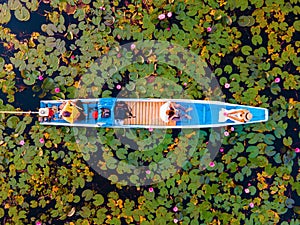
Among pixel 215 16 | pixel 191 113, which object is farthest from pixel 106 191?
pixel 215 16

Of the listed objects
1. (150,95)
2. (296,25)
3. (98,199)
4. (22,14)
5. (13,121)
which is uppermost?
(22,14)

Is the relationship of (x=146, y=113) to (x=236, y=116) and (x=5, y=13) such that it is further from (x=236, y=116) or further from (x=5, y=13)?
(x=5, y=13)

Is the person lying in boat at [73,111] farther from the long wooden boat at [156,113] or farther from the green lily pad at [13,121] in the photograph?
the green lily pad at [13,121]

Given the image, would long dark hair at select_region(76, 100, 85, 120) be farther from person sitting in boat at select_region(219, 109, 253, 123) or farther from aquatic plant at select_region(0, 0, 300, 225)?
person sitting in boat at select_region(219, 109, 253, 123)

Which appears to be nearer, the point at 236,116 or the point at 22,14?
the point at 236,116

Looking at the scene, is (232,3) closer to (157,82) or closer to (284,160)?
(157,82)

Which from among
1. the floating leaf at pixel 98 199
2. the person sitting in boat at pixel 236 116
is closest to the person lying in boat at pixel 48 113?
the floating leaf at pixel 98 199

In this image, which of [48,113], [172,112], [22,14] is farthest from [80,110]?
[22,14]

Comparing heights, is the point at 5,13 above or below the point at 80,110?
above
